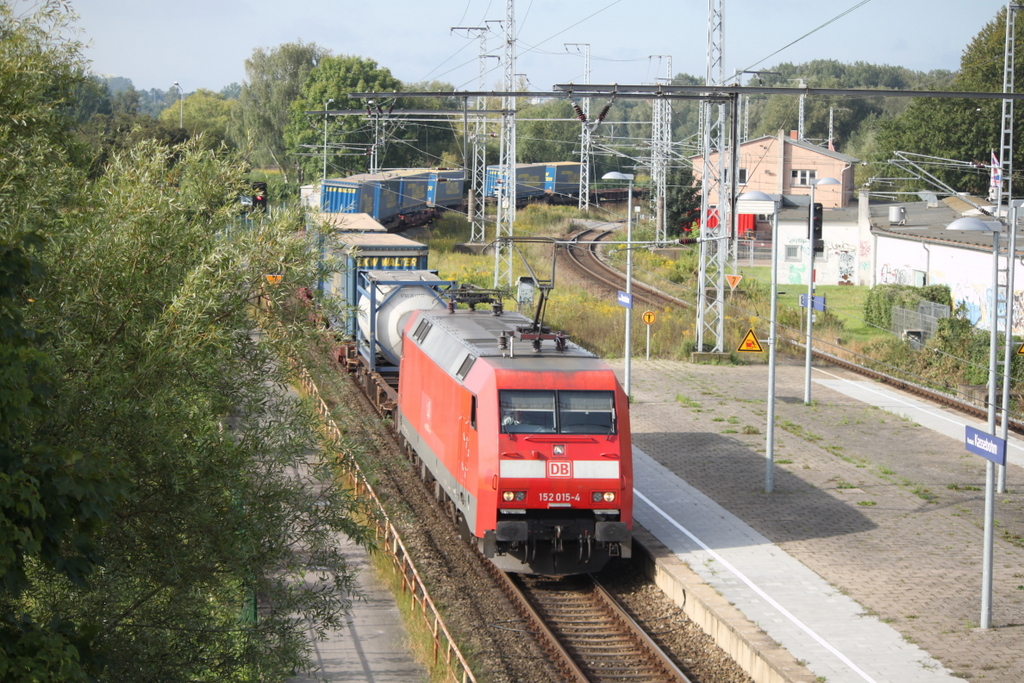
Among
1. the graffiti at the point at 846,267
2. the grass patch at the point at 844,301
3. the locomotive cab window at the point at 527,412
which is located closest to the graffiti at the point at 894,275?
the grass patch at the point at 844,301

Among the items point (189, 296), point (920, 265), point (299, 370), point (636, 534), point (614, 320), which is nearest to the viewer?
point (189, 296)

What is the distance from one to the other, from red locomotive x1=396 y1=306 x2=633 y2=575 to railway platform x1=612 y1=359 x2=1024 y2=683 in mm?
1513

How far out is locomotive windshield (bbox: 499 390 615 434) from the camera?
12.8 meters

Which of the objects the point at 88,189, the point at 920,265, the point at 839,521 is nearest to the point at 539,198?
the point at 920,265

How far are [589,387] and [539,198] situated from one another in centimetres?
5521

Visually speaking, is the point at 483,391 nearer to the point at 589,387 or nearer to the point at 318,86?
the point at 589,387

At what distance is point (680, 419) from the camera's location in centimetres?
2320

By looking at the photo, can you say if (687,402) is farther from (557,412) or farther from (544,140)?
(544,140)

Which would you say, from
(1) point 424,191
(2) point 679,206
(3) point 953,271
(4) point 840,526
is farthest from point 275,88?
(4) point 840,526

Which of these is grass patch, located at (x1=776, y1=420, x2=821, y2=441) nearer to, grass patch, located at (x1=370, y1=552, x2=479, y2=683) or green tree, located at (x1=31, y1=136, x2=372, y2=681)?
grass patch, located at (x1=370, y1=552, x2=479, y2=683)

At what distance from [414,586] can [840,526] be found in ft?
22.2

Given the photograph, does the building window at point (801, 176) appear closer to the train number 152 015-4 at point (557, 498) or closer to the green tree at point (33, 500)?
the train number 152 015-4 at point (557, 498)

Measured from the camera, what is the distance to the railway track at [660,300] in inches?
985

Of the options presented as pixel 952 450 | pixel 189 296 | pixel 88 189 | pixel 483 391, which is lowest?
pixel 952 450
